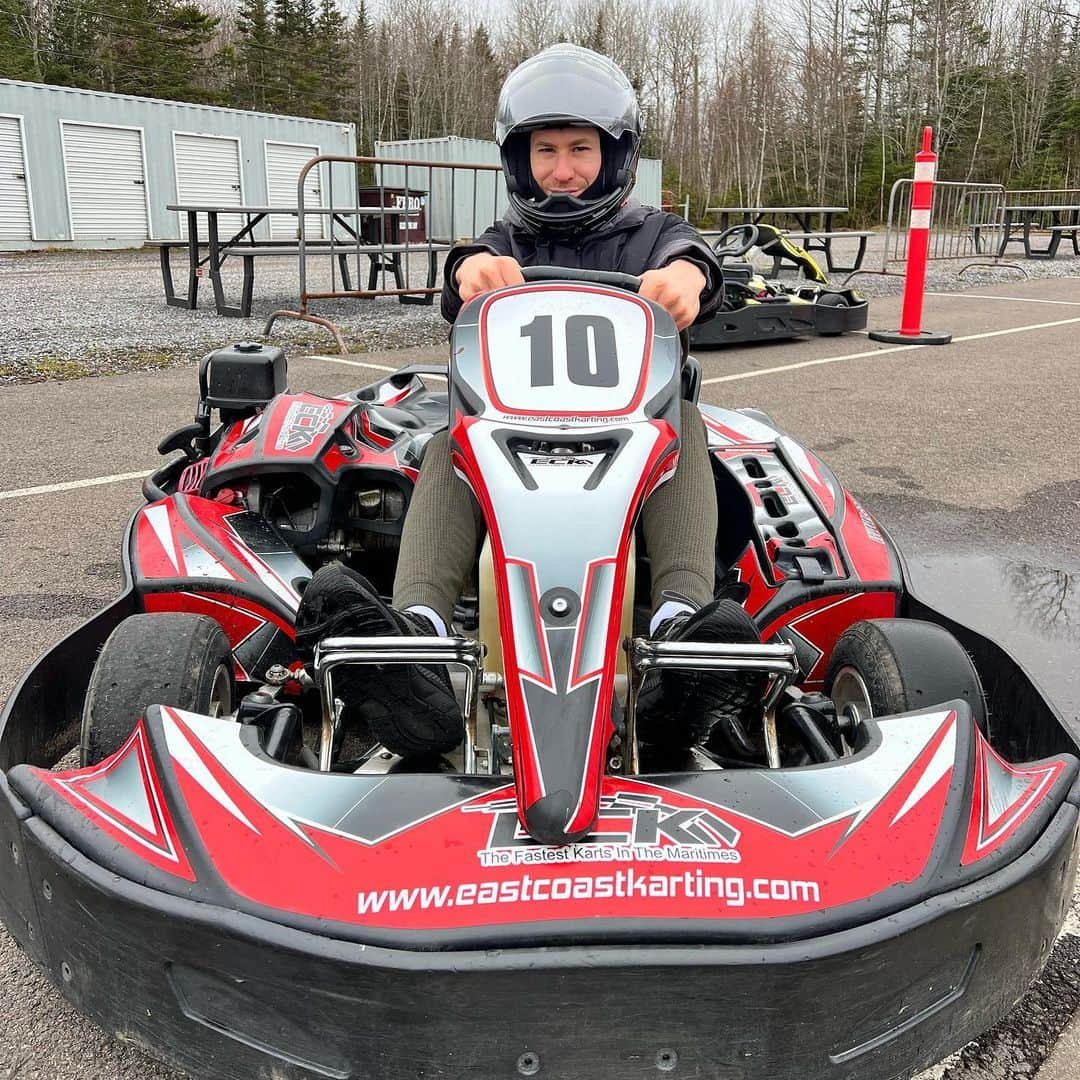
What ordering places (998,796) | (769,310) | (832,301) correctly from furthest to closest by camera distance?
1. (832,301)
2. (769,310)
3. (998,796)

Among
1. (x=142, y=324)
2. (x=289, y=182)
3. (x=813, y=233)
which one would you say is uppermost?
(x=289, y=182)

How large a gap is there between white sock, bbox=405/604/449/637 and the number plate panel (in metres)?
0.39

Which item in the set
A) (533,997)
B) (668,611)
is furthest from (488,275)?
(533,997)

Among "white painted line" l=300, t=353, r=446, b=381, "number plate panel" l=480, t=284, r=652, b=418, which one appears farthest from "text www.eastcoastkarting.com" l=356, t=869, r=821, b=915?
"white painted line" l=300, t=353, r=446, b=381

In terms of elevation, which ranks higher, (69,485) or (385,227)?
(385,227)

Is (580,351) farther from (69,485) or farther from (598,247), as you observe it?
(69,485)

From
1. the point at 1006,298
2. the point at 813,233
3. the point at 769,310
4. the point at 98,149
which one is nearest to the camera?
the point at 769,310

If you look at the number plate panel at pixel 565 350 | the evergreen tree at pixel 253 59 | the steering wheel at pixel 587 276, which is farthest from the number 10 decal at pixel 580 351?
the evergreen tree at pixel 253 59

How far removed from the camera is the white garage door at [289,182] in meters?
24.2

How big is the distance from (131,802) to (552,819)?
1.95 feet

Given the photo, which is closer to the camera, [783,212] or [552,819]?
[552,819]

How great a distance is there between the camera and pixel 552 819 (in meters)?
1.40

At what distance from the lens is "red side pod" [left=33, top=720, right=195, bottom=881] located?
4.59 feet

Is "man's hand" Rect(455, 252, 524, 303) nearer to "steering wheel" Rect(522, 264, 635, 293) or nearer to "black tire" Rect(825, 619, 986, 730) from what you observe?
"steering wheel" Rect(522, 264, 635, 293)
